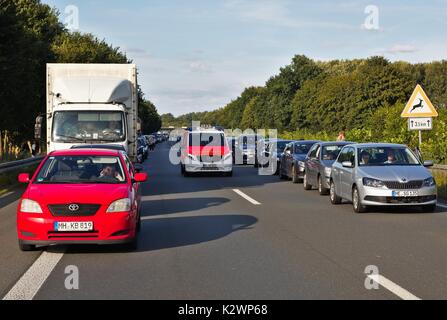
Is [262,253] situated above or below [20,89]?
below

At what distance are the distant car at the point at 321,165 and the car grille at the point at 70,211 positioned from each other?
10500 mm

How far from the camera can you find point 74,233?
9602 mm

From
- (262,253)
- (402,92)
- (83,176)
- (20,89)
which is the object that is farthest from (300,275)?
(402,92)

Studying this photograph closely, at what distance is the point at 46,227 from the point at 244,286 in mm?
3252

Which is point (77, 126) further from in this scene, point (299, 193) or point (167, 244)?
point (167, 244)

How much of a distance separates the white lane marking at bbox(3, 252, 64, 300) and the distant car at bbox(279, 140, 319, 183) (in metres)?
15.5

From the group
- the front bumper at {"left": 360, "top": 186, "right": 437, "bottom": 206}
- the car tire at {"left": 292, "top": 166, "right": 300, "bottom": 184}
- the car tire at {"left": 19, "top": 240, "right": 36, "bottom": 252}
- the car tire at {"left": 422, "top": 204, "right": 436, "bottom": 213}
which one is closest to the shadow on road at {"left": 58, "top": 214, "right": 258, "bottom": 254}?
the car tire at {"left": 19, "top": 240, "right": 36, "bottom": 252}

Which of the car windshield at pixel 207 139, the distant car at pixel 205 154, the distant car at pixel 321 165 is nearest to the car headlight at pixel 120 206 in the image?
the distant car at pixel 321 165

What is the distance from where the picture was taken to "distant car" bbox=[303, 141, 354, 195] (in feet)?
64.6

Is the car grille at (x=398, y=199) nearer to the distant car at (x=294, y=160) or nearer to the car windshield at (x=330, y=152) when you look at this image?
the car windshield at (x=330, y=152)

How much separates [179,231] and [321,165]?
8636 millimetres

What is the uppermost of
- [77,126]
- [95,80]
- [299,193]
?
[95,80]
